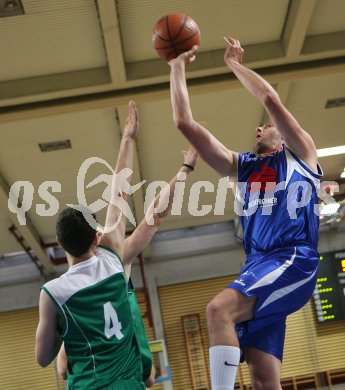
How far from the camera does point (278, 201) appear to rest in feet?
13.3

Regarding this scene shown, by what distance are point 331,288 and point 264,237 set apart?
12284mm

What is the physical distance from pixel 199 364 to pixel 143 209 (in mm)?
5097

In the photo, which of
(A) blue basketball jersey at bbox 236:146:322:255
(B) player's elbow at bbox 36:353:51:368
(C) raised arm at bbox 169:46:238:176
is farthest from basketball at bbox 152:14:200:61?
(B) player's elbow at bbox 36:353:51:368

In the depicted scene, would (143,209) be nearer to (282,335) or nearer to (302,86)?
(302,86)

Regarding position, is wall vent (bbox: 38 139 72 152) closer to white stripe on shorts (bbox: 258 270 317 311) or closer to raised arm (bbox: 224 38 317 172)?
raised arm (bbox: 224 38 317 172)

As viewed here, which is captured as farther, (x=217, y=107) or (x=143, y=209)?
(x=143, y=209)

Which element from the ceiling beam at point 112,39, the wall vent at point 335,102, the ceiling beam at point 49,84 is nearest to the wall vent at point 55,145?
the ceiling beam at point 49,84

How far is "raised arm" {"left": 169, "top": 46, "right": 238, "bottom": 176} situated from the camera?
12.7 ft

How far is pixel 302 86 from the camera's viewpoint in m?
11.0

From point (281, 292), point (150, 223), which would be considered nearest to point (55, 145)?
point (150, 223)

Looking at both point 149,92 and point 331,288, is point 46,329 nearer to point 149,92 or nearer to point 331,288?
point 149,92

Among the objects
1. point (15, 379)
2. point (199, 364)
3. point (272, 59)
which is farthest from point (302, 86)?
point (15, 379)

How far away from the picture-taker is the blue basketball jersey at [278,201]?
3965 mm

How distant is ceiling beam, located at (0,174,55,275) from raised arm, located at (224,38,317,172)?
28.8 ft
